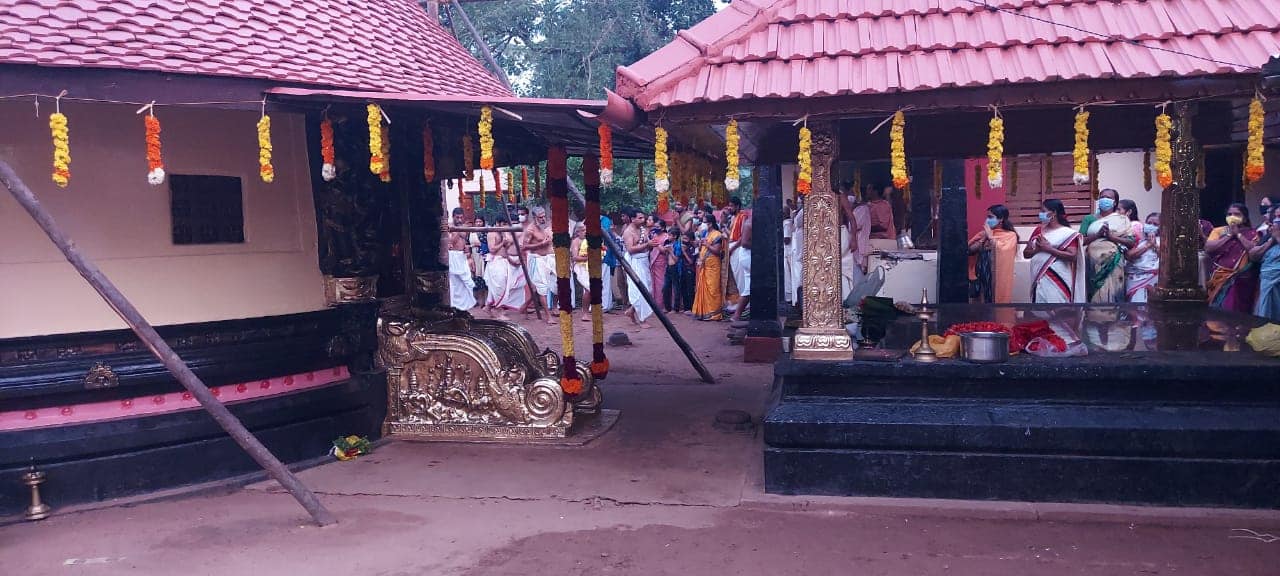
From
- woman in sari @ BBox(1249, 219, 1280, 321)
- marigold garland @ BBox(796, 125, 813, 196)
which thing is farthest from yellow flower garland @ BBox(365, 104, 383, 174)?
woman in sari @ BBox(1249, 219, 1280, 321)

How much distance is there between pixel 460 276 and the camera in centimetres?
1605

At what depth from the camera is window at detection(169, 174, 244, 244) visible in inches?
240

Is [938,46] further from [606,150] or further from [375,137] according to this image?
[375,137]

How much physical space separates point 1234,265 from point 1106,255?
3.85ft

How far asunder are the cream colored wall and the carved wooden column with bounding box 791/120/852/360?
3656 mm

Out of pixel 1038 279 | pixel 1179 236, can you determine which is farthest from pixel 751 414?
pixel 1179 236

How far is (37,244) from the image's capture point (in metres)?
5.61

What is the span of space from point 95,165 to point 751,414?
5299mm

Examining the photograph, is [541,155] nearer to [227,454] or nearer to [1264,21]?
A: [227,454]

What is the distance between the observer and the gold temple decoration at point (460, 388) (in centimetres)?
702

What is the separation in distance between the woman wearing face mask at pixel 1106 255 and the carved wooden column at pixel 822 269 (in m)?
4.84

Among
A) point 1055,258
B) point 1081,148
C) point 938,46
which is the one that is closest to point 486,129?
point 938,46

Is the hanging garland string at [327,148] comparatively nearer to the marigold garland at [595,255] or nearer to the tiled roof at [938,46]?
the tiled roof at [938,46]

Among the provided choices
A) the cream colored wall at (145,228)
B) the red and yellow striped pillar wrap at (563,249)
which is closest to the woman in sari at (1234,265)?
the red and yellow striped pillar wrap at (563,249)
